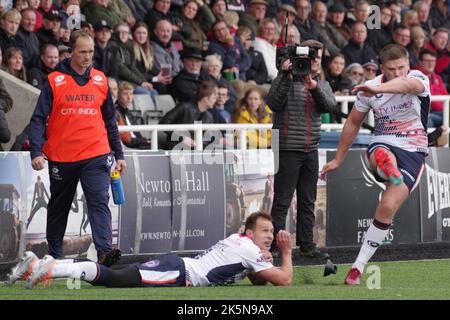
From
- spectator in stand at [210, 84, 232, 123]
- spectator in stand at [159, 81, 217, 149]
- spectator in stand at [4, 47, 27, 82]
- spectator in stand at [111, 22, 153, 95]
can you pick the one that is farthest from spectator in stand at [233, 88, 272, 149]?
spectator in stand at [4, 47, 27, 82]

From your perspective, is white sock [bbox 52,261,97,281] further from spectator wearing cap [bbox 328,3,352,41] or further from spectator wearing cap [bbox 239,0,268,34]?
spectator wearing cap [bbox 328,3,352,41]

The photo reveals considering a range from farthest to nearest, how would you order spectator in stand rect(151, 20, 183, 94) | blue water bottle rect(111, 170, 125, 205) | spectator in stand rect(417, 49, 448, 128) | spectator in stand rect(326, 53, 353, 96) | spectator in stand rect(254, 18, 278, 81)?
1. spectator in stand rect(417, 49, 448, 128)
2. spectator in stand rect(254, 18, 278, 81)
3. spectator in stand rect(326, 53, 353, 96)
4. spectator in stand rect(151, 20, 183, 94)
5. blue water bottle rect(111, 170, 125, 205)

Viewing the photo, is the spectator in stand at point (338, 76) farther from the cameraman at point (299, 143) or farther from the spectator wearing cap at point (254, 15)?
the cameraman at point (299, 143)

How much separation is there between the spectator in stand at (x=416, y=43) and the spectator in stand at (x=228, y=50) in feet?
12.6

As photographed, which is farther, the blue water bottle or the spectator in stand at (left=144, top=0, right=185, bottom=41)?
the spectator in stand at (left=144, top=0, right=185, bottom=41)

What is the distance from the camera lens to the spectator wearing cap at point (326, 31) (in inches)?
926

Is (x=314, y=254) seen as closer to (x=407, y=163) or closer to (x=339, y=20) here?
(x=407, y=163)

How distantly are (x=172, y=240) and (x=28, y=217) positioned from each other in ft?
6.50

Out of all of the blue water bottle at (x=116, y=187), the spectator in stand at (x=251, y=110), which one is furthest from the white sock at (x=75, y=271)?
the spectator in stand at (x=251, y=110)

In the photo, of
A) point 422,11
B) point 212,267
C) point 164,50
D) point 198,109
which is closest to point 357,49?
point 422,11

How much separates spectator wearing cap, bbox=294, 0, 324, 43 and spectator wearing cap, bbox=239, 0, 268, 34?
A: 0.56m

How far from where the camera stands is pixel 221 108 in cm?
1917

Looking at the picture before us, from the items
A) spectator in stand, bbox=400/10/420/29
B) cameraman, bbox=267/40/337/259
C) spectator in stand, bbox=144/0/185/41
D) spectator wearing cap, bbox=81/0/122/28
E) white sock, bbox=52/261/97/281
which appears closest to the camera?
white sock, bbox=52/261/97/281

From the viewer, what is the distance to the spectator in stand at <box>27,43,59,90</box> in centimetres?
1802
